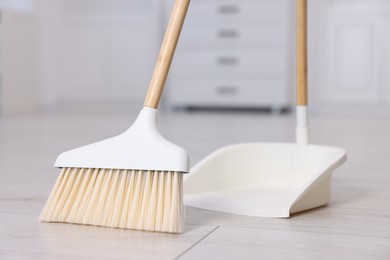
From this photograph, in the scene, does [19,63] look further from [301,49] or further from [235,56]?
[301,49]

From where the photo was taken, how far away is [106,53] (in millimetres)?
4207

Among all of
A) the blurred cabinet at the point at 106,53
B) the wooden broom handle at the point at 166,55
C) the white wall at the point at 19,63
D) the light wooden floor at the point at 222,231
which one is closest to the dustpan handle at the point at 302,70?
the light wooden floor at the point at 222,231

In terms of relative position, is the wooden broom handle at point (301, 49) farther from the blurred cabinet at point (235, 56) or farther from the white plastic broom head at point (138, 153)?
the blurred cabinet at point (235, 56)

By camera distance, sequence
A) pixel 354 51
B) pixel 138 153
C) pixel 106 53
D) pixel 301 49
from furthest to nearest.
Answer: pixel 106 53, pixel 354 51, pixel 301 49, pixel 138 153

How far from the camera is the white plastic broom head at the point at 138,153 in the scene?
29.0 inches

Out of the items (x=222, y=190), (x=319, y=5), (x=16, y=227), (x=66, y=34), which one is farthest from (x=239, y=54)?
(x=16, y=227)

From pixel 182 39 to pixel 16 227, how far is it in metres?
3.12

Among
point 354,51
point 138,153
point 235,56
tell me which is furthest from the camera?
point 235,56

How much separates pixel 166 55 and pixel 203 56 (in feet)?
9.99

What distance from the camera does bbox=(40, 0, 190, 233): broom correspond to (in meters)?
0.74

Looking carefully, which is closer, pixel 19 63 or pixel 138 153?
pixel 138 153

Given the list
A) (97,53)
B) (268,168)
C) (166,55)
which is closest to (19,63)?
(97,53)

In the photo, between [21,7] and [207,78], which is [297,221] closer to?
[207,78]

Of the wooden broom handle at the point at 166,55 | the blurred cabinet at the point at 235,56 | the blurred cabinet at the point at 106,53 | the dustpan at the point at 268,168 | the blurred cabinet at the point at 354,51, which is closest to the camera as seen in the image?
the wooden broom handle at the point at 166,55
